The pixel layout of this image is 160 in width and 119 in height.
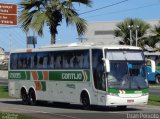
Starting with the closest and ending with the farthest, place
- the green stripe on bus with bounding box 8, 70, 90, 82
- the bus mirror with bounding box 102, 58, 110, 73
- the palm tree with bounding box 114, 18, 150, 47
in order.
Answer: the bus mirror with bounding box 102, 58, 110, 73
the green stripe on bus with bounding box 8, 70, 90, 82
the palm tree with bounding box 114, 18, 150, 47

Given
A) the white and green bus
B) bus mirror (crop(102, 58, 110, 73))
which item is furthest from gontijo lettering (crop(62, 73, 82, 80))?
bus mirror (crop(102, 58, 110, 73))

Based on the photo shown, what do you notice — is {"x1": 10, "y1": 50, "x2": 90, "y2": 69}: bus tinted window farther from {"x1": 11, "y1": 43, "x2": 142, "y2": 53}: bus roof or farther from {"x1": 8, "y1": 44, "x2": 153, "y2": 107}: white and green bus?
{"x1": 11, "y1": 43, "x2": 142, "y2": 53}: bus roof

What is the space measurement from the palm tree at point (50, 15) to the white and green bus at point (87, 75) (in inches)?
199

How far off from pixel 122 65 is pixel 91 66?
140cm

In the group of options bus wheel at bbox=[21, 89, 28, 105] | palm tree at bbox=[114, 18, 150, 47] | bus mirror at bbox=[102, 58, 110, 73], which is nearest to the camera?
bus mirror at bbox=[102, 58, 110, 73]

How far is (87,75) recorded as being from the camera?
23422 mm

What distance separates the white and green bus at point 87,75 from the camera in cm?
2233

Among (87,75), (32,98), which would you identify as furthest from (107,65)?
(32,98)

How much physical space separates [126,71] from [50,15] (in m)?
11.8

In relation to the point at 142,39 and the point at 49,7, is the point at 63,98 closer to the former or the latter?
the point at 49,7

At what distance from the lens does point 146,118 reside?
18.2m

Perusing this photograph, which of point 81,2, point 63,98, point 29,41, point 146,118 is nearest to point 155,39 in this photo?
point 29,41

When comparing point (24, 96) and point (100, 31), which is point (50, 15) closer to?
point (24, 96)

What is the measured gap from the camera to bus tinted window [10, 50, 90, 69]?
23984 mm
